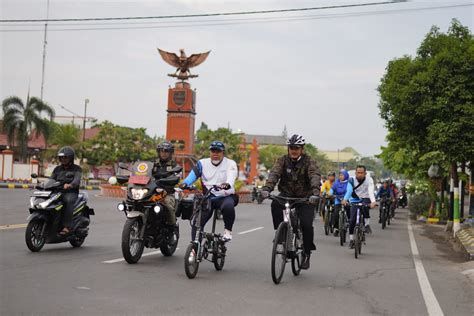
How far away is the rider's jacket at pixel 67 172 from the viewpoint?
1075 centimetres

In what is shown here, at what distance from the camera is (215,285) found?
8070 mm

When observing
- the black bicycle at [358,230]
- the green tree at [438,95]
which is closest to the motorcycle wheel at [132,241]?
the black bicycle at [358,230]

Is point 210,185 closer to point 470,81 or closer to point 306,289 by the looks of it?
point 306,289

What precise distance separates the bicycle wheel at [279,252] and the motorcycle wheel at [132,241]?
84.7 inches

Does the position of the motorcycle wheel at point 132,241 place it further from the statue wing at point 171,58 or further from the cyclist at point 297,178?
the statue wing at point 171,58

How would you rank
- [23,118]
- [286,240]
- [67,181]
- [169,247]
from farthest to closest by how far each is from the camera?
[23,118] → [67,181] → [169,247] → [286,240]

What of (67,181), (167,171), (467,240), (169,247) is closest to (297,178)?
(167,171)

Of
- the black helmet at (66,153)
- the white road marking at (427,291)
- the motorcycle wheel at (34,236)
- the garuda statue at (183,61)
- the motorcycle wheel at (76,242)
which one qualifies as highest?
the garuda statue at (183,61)

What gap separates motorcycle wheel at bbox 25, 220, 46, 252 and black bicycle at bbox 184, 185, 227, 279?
300 centimetres

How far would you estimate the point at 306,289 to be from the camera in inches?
321

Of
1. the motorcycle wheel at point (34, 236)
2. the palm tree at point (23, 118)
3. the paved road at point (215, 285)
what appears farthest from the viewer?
the palm tree at point (23, 118)

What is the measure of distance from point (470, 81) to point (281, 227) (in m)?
14.1

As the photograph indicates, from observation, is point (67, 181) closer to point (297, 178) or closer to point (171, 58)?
point (297, 178)

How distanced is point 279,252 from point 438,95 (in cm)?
1414
